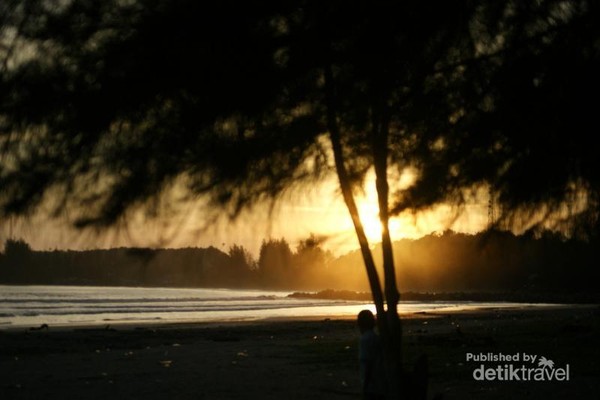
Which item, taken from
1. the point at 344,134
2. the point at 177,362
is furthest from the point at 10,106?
the point at 177,362

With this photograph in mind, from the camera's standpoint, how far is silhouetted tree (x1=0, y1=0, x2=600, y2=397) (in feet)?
13.9

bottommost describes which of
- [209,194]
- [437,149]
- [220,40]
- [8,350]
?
[8,350]

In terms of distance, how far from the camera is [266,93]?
4.49 m

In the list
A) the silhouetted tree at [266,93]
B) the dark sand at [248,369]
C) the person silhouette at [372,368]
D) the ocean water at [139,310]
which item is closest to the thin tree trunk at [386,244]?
the silhouetted tree at [266,93]

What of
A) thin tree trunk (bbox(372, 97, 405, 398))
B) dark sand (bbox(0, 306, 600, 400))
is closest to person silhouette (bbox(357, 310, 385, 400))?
thin tree trunk (bbox(372, 97, 405, 398))

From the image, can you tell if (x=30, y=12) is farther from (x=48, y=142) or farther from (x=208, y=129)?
(x=208, y=129)

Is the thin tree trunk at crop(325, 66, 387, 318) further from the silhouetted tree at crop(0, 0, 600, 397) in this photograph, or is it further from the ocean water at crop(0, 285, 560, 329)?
the ocean water at crop(0, 285, 560, 329)

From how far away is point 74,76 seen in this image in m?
4.32

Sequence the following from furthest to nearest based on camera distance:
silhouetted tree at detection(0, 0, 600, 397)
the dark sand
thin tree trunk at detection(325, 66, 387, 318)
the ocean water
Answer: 1. the ocean water
2. the dark sand
3. thin tree trunk at detection(325, 66, 387, 318)
4. silhouetted tree at detection(0, 0, 600, 397)

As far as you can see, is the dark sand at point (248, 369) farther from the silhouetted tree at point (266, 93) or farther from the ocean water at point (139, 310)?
the ocean water at point (139, 310)

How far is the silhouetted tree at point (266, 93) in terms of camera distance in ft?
13.9

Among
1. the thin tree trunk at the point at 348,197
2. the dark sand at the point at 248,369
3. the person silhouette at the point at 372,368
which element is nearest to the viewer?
the thin tree trunk at the point at 348,197

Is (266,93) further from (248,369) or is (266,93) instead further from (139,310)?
(139,310)

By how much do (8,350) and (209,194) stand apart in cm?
1959
